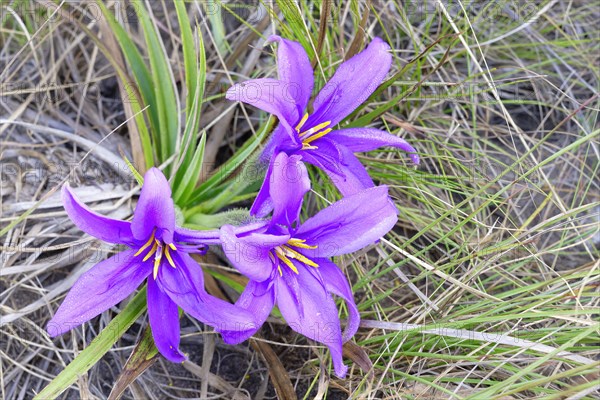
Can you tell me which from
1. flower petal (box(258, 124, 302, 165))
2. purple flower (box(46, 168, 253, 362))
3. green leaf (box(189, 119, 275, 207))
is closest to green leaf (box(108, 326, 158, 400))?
purple flower (box(46, 168, 253, 362))

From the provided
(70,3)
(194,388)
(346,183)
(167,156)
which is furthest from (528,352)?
(70,3)

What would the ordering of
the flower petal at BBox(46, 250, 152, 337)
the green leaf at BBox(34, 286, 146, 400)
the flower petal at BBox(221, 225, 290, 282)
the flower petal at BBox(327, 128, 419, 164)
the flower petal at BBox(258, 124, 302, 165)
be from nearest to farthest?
the flower petal at BBox(221, 225, 290, 282) < the flower petal at BBox(46, 250, 152, 337) < the green leaf at BBox(34, 286, 146, 400) < the flower petal at BBox(258, 124, 302, 165) < the flower petal at BBox(327, 128, 419, 164)

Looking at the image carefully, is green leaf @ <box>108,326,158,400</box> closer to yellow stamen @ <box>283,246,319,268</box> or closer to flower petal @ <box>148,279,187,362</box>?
flower petal @ <box>148,279,187,362</box>

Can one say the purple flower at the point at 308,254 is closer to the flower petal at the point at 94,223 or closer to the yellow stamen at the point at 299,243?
the yellow stamen at the point at 299,243

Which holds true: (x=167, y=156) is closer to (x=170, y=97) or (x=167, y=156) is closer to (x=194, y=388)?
(x=170, y=97)

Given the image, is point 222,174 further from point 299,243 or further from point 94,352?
point 94,352

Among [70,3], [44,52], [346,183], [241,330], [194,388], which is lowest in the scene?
[194,388]
